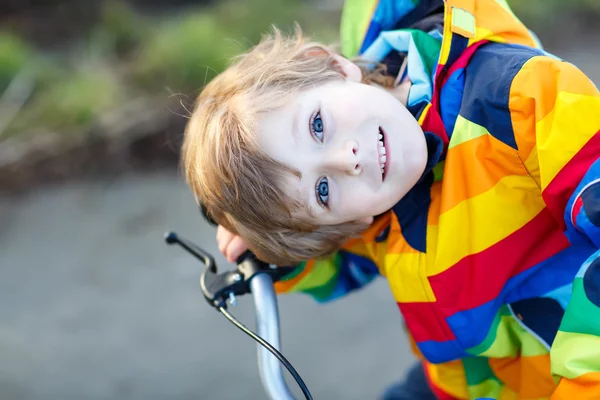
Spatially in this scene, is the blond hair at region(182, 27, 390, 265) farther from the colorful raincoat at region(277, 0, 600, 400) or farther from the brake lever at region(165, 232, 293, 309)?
the colorful raincoat at region(277, 0, 600, 400)

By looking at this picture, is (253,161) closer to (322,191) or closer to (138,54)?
(322,191)

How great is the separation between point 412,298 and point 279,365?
31 centimetres

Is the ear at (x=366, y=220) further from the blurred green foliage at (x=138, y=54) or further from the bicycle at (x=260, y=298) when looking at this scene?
the blurred green foliage at (x=138, y=54)

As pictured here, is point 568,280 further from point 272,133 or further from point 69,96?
point 69,96

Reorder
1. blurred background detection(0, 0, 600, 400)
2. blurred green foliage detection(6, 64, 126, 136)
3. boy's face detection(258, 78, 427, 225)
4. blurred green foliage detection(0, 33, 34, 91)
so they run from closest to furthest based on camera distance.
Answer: boy's face detection(258, 78, 427, 225)
blurred background detection(0, 0, 600, 400)
blurred green foliage detection(6, 64, 126, 136)
blurred green foliage detection(0, 33, 34, 91)

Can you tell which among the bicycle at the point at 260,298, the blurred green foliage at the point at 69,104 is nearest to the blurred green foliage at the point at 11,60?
the blurred green foliage at the point at 69,104

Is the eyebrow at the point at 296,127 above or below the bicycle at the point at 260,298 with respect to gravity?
above

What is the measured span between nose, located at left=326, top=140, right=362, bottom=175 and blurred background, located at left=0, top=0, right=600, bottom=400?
582mm

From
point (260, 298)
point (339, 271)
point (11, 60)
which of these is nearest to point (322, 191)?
point (260, 298)

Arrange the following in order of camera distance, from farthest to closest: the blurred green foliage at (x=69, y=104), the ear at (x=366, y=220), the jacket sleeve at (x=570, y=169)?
the blurred green foliage at (x=69, y=104) < the ear at (x=366, y=220) < the jacket sleeve at (x=570, y=169)

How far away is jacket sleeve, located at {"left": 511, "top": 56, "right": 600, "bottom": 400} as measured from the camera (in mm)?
1010

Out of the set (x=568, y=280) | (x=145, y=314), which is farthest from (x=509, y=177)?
(x=145, y=314)

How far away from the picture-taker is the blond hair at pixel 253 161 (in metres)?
1.32

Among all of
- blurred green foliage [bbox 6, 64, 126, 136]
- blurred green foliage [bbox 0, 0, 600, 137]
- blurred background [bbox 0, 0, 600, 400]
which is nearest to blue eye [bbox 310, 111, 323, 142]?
blurred background [bbox 0, 0, 600, 400]
